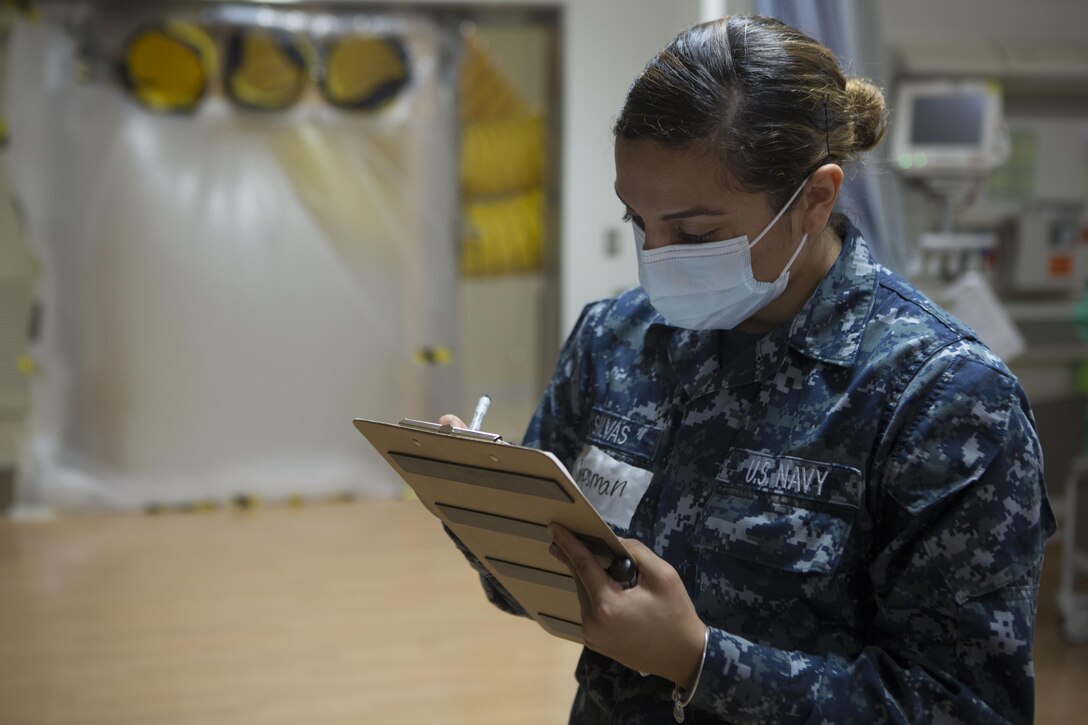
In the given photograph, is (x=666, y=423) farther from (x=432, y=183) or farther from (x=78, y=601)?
(x=432, y=183)

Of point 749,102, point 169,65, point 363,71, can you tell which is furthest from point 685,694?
point 169,65

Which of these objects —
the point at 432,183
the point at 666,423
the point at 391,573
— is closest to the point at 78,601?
the point at 391,573

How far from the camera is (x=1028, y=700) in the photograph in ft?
2.65

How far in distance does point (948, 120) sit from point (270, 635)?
2.96 metres

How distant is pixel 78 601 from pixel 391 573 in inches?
40.2

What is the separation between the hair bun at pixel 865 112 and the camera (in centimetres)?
98

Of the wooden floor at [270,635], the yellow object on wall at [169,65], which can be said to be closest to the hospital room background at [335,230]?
the yellow object on wall at [169,65]

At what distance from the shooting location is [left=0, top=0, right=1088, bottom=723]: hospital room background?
4059mm

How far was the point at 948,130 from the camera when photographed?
3668 millimetres

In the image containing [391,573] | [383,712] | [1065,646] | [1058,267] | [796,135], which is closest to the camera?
[796,135]

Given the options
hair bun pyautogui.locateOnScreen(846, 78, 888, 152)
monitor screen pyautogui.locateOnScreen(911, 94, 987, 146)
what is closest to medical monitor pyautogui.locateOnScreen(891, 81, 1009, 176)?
monitor screen pyautogui.locateOnScreen(911, 94, 987, 146)

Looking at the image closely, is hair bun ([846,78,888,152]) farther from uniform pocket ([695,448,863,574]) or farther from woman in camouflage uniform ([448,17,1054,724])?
uniform pocket ([695,448,863,574])

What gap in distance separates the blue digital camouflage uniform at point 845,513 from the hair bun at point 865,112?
10 centimetres

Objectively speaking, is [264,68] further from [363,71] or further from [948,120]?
[948,120]
